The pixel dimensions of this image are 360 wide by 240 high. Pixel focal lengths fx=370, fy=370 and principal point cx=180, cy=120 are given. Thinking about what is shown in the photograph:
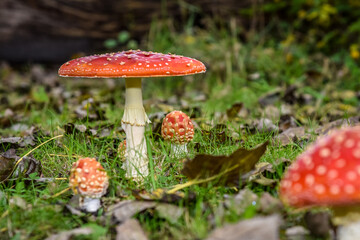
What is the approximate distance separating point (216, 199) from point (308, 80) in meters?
4.56

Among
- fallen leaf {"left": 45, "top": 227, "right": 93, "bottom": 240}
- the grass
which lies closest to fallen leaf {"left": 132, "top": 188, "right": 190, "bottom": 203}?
the grass

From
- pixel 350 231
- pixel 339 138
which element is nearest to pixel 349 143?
pixel 339 138

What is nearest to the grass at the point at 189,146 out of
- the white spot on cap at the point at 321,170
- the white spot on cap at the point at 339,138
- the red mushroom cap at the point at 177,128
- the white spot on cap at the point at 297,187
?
the red mushroom cap at the point at 177,128

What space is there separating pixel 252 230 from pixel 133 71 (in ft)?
3.96

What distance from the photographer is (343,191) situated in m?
1.47

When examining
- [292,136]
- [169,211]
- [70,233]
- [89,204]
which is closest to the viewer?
[70,233]

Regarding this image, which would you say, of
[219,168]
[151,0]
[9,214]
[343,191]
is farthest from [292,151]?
[151,0]

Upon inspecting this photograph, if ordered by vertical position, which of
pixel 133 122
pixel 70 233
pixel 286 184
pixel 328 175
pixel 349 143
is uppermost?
pixel 349 143

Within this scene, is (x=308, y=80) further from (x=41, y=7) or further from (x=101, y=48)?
(x=41, y=7)

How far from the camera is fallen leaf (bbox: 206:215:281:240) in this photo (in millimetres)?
1482

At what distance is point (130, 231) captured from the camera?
185 centimetres

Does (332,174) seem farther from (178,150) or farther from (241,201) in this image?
(178,150)

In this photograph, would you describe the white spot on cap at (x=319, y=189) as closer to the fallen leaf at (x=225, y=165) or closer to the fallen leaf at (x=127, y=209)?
the fallen leaf at (x=225, y=165)

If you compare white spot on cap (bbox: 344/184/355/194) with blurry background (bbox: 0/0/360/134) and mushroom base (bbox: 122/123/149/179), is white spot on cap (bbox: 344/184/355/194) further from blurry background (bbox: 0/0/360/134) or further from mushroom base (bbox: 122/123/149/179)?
blurry background (bbox: 0/0/360/134)
